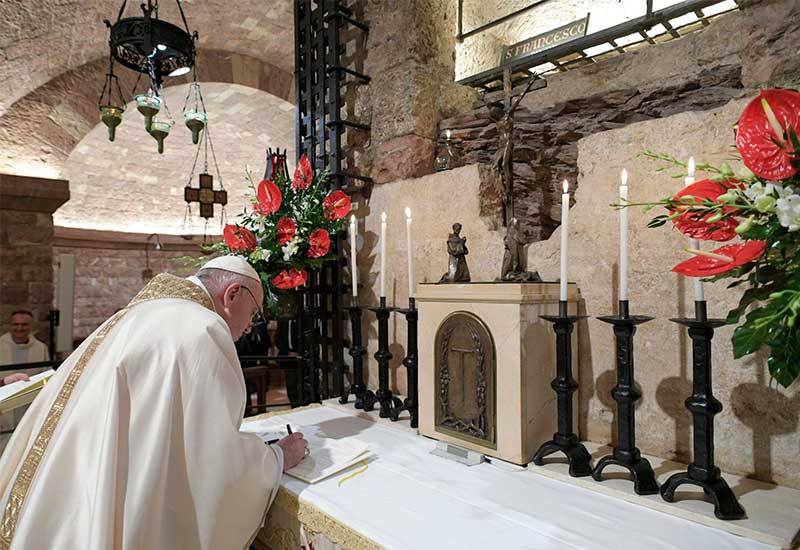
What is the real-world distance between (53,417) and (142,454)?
13.4 inches

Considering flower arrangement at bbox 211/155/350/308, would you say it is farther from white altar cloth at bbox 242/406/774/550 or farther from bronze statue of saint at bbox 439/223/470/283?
white altar cloth at bbox 242/406/774/550

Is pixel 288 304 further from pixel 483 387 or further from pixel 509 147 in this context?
pixel 509 147

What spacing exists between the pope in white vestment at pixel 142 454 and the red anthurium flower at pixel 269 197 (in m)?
0.97

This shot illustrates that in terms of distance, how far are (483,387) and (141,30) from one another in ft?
10.4

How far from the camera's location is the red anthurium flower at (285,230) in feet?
7.53

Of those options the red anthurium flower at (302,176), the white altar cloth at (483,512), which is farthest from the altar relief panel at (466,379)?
the red anthurium flower at (302,176)

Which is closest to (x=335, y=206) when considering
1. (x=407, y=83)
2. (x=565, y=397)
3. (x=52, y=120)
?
(x=407, y=83)

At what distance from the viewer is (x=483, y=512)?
1.31 m

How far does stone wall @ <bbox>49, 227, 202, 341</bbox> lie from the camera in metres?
8.20

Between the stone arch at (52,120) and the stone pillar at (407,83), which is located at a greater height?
the stone arch at (52,120)

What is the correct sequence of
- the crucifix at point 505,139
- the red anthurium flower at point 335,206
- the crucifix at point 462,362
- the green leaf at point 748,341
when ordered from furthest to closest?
the red anthurium flower at point 335,206 → the crucifix at point 505,139 → the crucifix at point 462,362 → the green leaf at point 748,341

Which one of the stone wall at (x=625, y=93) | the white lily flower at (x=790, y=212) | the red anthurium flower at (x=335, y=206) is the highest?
the stone wall at (x=625, y=93)

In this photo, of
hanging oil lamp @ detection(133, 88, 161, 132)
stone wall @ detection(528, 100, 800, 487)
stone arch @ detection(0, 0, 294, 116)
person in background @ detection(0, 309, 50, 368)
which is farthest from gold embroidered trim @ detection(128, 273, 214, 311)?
stone arch @ detection(0, 0, 294, 116)

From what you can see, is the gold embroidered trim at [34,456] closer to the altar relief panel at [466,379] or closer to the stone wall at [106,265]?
the altar relief panel at [466,379]
